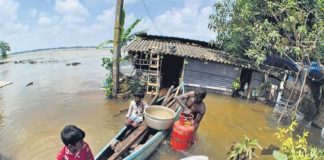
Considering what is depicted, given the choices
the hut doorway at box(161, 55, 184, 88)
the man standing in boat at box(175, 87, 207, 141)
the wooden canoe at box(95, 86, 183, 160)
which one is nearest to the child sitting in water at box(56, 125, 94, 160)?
the wooden canoe at box(95, 86, 183, 160)

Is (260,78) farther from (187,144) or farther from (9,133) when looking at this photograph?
(9,133)

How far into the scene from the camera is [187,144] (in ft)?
24.9

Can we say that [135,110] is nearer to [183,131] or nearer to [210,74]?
[183,131]

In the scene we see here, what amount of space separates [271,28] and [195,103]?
8114mm

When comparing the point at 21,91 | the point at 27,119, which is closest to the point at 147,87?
the point at 27,119

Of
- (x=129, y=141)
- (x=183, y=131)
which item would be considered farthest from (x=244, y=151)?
(x=129, y=141)

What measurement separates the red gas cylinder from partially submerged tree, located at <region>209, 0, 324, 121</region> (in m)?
6.06

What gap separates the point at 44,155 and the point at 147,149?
3.42 metres

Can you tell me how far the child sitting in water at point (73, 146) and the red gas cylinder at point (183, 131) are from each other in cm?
355

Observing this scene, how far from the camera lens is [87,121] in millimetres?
10930

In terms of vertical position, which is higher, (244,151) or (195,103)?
(195,103)

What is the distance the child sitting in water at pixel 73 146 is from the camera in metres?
3.67

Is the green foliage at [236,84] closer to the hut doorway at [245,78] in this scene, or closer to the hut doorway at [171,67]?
the hut doorway at [245,78]

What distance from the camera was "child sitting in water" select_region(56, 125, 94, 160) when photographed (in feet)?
12.1
